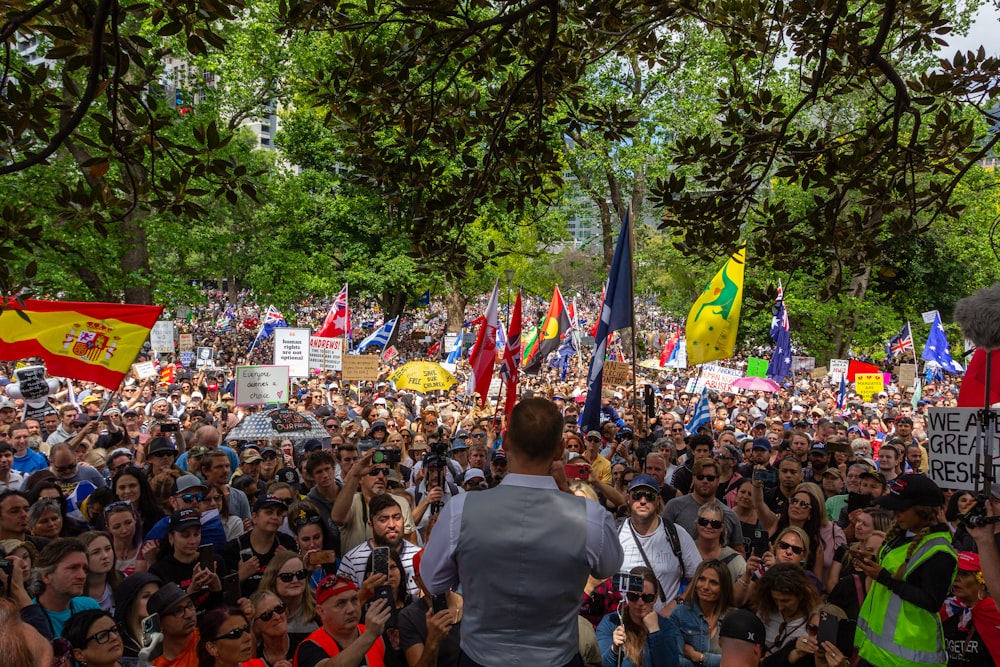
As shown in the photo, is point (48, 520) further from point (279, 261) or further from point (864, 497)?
point (279, 261)

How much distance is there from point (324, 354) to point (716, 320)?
9077 mm

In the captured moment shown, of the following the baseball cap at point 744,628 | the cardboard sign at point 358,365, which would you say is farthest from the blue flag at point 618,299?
the cardboard sign at point 358,365

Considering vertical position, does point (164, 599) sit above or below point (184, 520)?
below

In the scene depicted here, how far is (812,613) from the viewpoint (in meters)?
5.16

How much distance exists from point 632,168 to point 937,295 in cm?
1420

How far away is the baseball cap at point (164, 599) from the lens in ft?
15.0

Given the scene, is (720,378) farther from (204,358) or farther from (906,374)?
(204,358)

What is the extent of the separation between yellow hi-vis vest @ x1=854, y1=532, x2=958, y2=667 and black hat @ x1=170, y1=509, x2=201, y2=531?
388cm

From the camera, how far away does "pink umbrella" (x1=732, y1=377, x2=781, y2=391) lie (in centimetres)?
2016

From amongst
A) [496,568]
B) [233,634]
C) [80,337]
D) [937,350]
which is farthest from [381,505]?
[937,350]

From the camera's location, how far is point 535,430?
119 inches

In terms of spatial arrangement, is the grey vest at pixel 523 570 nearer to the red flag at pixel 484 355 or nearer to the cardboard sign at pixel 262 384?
the red flag at pixel 484 355

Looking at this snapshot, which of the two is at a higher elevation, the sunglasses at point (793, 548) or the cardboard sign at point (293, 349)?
the cardboard sign at point (293, 349)

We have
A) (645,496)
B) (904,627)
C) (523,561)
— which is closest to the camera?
(523,561)
